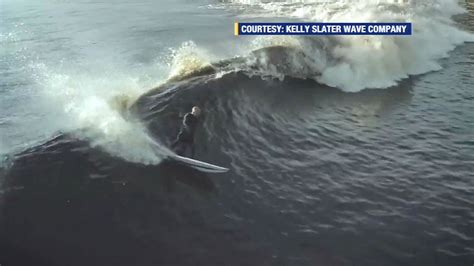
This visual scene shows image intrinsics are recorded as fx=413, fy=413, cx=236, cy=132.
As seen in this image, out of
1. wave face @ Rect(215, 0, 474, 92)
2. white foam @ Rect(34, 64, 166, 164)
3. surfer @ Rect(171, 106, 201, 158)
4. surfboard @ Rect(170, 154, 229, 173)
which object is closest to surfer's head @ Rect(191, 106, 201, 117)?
surfer @ Rect(171, 106, 201, 158)

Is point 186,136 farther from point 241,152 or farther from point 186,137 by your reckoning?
point 241,152

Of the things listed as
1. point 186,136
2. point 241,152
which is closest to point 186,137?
point 186,136

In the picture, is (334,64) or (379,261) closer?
(379,261)

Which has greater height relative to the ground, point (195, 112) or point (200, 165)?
point (195, 112)

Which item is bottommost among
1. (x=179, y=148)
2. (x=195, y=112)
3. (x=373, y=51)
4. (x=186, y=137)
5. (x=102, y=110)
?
(x=179, y=148)

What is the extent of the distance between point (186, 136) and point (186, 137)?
4 centimetres

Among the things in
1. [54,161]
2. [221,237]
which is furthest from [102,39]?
[221,237]

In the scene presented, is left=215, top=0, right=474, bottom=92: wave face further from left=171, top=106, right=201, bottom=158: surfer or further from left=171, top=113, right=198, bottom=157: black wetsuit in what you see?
left=171, top=113, right=198, bottom=157: black wetsuit

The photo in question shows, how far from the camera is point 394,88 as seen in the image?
18.9 metres

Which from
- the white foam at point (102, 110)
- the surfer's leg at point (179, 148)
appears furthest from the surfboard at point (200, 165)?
the white foam at point (102, 110)

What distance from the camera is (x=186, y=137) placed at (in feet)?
39.6

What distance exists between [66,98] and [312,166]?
29.3 ft

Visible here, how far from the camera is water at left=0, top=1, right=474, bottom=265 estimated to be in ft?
28.0

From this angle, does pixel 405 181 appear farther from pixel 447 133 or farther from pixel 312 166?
pixel 447 133
